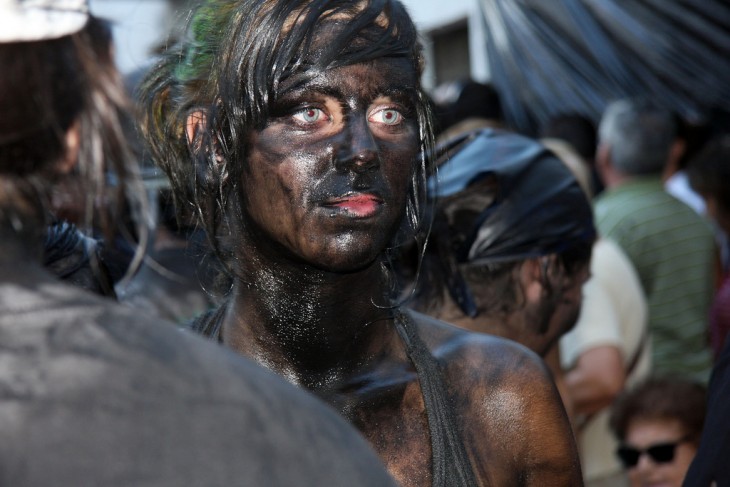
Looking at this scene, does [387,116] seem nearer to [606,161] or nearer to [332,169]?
[332,169]

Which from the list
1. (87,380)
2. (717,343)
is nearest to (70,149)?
(87,380)

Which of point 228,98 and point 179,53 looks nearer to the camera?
point 228,98

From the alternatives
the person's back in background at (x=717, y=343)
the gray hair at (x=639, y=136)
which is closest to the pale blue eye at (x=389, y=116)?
the person's back in background at (x=717, y=343)

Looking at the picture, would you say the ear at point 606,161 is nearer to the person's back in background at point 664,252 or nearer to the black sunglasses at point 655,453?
the person's back in background at point 664,252

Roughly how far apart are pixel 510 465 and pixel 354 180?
23.0 inches

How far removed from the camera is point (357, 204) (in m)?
1.99

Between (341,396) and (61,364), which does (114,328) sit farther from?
(341,396)

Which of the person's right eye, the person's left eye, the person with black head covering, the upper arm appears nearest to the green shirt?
the person with black head covering

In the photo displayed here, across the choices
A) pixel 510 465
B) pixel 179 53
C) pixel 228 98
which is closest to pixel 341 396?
pixel 510 465

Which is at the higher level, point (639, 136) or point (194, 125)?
point (194, 125)

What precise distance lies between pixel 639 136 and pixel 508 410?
361 centimetres

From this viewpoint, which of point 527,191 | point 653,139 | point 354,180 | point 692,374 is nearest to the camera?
point 354,180

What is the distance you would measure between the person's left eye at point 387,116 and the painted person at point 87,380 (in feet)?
2.92

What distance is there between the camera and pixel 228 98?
207cm
